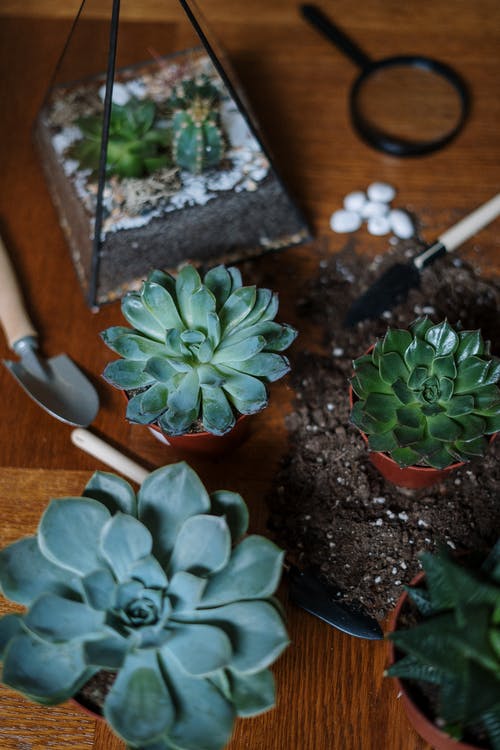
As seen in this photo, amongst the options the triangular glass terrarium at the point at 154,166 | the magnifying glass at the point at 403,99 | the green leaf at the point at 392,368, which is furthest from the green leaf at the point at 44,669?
the magnifying glass at the point at 403,99

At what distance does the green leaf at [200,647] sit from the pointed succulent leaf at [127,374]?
0.21 meters

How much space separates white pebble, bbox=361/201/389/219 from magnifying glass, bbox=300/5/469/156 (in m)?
0.09

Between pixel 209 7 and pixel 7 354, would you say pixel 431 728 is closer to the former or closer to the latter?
pixel 7 354

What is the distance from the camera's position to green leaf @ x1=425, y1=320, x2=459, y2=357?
0.61m

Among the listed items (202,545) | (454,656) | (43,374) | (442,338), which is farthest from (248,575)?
(43,374)

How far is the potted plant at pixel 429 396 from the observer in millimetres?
599

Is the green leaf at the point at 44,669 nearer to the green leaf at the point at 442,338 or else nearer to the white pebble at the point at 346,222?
the green leaf at the point at 442,338

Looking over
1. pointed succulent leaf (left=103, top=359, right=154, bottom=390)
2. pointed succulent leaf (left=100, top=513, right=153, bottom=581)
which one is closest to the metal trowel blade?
pointed succulent leaf (left=103, top=359, right=154, bottom=390)

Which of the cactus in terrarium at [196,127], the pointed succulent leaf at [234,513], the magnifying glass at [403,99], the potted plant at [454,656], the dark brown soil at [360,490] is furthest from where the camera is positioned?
the magnifying glass at [403,99]

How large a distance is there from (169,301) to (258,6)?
59 cm

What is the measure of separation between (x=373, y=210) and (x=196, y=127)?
0.74ft

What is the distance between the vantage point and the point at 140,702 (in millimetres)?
492

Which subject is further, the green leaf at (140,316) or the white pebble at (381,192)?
the white pebble at (381,192)

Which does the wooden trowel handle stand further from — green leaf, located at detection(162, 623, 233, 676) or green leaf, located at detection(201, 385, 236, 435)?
green leaf, located at detection(162, 623, 233, 676)
